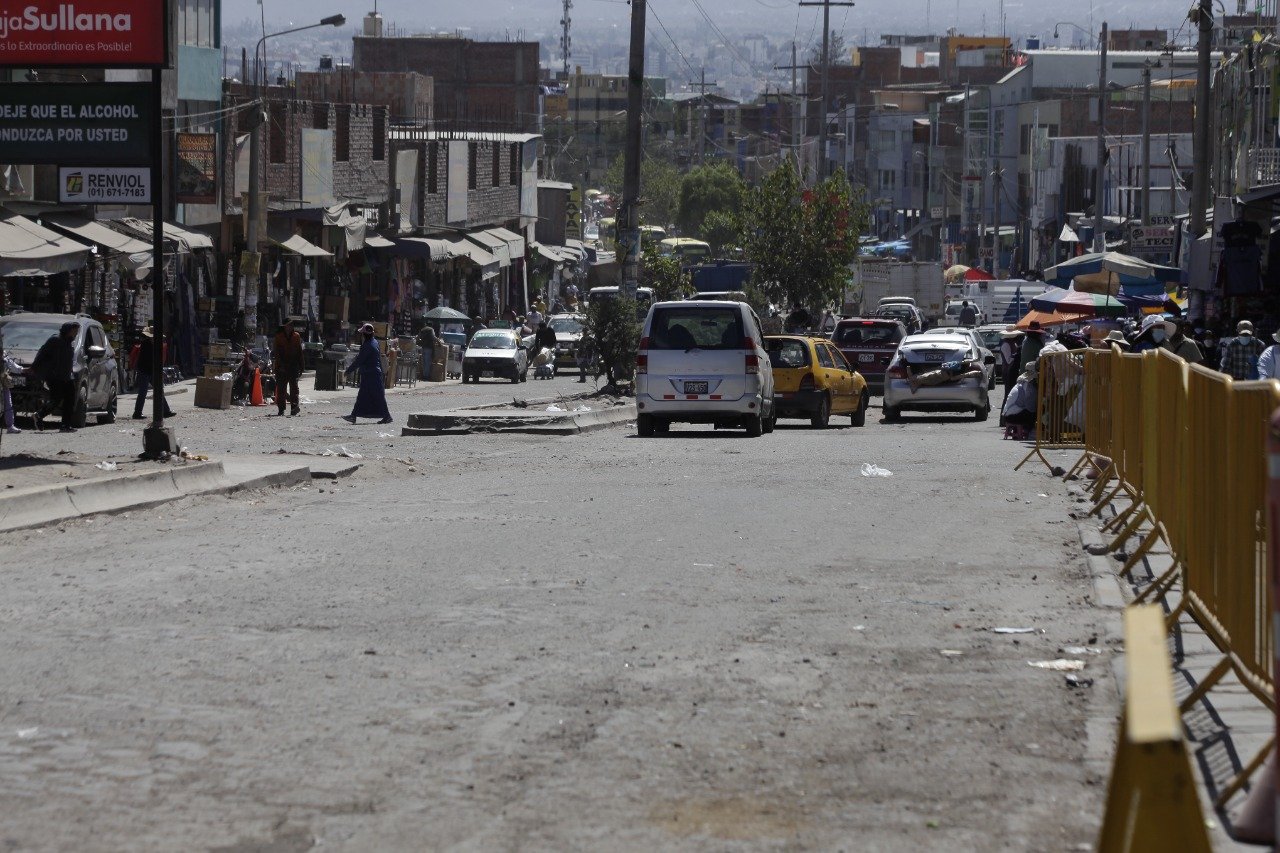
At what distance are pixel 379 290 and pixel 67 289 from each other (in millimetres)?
22051

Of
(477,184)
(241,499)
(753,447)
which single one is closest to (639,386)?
(753,447)

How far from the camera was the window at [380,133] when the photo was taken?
57.9 meters

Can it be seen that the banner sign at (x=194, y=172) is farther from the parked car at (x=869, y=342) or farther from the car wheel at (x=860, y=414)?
the car wheel at (x=860, y=414)

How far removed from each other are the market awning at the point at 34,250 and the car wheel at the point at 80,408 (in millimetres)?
5255

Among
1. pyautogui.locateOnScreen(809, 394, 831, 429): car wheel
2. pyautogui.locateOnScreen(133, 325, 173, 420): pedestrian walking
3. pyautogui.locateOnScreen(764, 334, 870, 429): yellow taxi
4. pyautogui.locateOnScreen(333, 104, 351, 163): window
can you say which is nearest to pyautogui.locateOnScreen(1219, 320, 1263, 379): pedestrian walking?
pyautogui.locateOnScreen(764, 334, 870, 429): yellow taxi

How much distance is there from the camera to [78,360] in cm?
2644

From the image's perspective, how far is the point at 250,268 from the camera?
130 feet

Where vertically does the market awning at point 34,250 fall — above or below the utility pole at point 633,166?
below

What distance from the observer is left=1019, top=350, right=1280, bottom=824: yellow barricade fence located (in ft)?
20.8

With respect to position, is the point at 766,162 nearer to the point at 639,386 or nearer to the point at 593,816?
the point at 639,386

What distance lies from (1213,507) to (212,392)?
27094mm

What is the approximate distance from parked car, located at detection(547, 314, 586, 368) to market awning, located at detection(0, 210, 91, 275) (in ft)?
67.2

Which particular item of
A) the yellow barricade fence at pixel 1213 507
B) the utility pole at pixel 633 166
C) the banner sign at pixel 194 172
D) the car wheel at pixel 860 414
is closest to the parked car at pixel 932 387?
the car wheel at pixel 860 414

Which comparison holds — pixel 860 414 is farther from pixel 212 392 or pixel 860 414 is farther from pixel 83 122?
pixel 83 122
